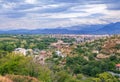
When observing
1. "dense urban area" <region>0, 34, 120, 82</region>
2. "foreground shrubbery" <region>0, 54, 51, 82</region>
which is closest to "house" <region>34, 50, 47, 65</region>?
"dense urban area" <region>0, 34, 120, 82</region>

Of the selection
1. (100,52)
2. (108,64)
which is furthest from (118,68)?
(100,52)

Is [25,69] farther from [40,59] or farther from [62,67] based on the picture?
[40,59]

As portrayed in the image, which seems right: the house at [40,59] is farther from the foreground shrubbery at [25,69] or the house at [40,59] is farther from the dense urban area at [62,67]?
the foreground shrubbery at [25,69]

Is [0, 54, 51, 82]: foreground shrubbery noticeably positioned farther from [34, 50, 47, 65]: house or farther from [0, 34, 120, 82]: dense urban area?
[34, 50, 47, 65]: house

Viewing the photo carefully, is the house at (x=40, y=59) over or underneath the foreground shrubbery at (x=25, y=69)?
underneath

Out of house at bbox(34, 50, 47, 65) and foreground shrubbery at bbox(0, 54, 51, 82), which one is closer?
foreground shrubbery at bbox(0, 54, 51, 82)

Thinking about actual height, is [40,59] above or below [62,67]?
above

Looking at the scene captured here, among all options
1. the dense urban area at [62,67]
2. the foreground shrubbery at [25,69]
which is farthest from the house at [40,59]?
the foreground shrubbery at [25,69]

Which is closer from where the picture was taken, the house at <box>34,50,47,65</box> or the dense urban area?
the dense urban area

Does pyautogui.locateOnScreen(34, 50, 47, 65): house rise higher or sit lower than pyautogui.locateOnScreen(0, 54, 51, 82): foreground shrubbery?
lower

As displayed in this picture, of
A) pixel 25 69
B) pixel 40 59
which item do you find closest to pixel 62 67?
pixel 40 59

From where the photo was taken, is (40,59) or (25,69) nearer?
(25,69)

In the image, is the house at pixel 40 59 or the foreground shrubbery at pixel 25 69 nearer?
the foreground shrubbery at pixel 25 69
